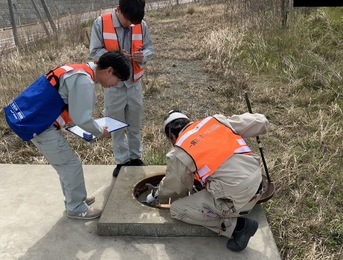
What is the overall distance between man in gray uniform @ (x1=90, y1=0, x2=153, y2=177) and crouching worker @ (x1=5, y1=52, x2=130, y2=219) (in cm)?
68

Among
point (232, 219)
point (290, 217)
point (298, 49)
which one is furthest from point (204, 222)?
point (298, 49)

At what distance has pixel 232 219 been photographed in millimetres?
2713

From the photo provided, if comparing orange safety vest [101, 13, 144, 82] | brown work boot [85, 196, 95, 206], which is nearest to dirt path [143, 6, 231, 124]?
orange safety vest [101, 13, 144, 82]

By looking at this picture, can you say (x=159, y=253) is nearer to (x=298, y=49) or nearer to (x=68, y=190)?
(x=68, y=190)

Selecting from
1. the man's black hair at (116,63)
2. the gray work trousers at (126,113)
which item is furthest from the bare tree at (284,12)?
the man's black hair at (116,63)

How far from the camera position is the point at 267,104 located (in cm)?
582

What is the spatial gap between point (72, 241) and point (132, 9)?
6.18ft

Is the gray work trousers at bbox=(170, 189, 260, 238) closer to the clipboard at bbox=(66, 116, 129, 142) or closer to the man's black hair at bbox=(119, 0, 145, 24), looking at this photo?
the clipboard at bbox=(66, 116, 129, 142)

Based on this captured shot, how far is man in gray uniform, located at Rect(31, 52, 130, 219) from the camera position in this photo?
8.74ft

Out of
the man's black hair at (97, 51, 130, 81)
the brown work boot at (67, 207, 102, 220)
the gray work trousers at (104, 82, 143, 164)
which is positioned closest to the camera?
the man's black hair at (97, 51, 130, 81)

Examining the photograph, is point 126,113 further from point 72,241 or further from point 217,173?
point 217,173

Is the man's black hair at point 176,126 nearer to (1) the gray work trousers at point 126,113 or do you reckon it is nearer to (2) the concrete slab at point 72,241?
(2) the concrete slab at point 72,241

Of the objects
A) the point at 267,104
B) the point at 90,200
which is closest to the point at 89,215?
the point at 90,200

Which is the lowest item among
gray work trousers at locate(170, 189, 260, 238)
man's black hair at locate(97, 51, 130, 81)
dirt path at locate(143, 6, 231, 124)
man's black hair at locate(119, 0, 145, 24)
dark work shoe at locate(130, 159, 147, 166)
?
dirt path at locate(143, 6, 231, 124)
